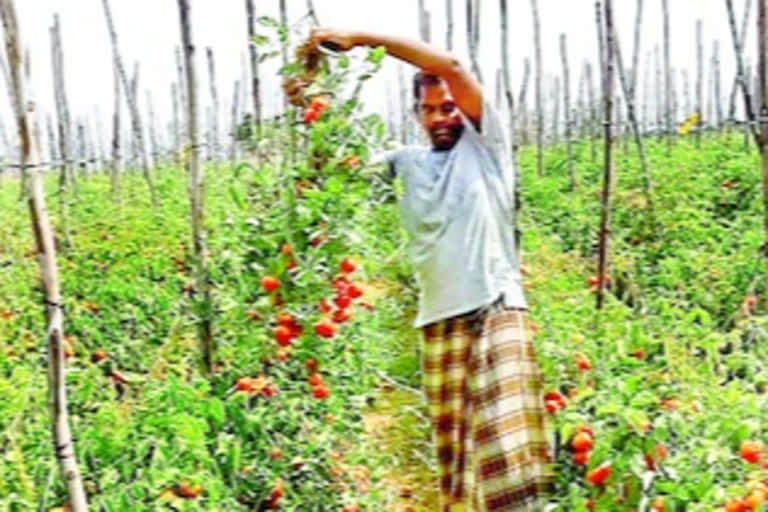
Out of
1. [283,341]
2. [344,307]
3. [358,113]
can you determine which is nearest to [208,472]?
[283,341]

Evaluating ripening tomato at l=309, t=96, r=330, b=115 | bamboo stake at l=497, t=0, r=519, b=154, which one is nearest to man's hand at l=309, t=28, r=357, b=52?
ripening tomato at l=309, t=96, r=330, b=115

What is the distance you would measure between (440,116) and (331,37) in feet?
1.21

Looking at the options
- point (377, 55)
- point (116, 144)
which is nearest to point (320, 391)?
point (377, 55)

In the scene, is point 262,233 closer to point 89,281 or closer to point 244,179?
point 244,179

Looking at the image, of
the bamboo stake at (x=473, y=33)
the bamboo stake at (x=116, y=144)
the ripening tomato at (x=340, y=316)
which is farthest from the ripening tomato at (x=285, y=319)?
the bamboo stake at (x=116, y=144)

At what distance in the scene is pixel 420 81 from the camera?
2.39 m

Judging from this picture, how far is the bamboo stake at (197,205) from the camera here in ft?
8.58

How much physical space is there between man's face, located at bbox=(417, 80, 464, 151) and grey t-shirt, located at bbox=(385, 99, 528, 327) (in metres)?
0.03

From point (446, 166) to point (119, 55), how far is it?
12.4 feet

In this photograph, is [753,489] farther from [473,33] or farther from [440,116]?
[473,33]

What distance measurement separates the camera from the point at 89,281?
→ 445 cm

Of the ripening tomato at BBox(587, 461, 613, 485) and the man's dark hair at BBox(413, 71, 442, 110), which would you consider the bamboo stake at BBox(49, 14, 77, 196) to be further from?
the ripening tomato at BBox(587, 461, 613, 485)

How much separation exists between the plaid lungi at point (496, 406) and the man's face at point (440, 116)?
0.42 metres

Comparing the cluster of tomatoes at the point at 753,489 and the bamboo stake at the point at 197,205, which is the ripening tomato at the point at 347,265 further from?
the cluster of tomatoes at the point at 753,489
